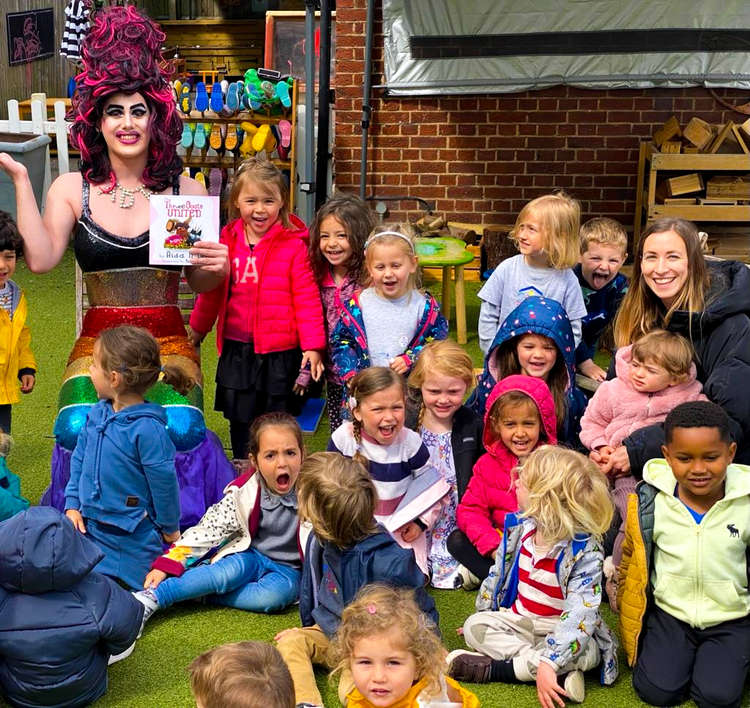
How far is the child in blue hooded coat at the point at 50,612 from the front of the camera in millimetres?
3195

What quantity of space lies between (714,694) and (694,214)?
5924 millimetres

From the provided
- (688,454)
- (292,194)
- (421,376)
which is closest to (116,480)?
(421,376)

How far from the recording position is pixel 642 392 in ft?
13.9

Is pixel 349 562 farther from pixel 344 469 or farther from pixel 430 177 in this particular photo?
pixel 430 177

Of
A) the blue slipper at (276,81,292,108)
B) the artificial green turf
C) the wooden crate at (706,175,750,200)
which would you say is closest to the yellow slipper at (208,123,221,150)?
the blue slipper at (276,81,292,108)

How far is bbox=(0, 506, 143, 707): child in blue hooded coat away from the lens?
3.20 m

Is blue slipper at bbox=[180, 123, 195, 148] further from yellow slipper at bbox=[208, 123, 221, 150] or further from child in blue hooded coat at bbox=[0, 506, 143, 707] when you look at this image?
child in blue hooded coat at bbox=[0, 506, 143, 707]

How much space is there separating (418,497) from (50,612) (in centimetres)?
150

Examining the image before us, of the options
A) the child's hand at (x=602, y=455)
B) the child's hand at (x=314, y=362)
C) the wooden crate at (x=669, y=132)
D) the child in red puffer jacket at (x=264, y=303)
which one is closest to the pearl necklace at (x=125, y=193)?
the child in red puffer jacket at (x=264, y=303)

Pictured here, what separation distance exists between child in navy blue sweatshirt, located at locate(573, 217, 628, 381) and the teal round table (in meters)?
1.67

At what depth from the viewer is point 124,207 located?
445 centimetres

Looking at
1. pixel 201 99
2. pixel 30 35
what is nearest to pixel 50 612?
pixel 201 99

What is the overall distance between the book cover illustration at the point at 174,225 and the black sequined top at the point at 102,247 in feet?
0.27

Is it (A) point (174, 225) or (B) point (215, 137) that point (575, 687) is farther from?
(B) point (215, 137)
